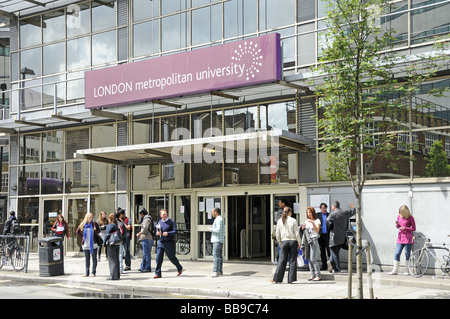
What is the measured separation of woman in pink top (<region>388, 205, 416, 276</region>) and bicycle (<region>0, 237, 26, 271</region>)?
402 inches

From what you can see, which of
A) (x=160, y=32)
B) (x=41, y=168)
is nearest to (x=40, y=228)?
(x=41, y=168)

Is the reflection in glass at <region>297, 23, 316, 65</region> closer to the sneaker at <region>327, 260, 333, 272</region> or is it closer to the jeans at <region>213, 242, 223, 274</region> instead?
the sneaker at <region>327, 260, 333, 272</region>

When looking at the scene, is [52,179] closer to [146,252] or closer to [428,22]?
[146,252]

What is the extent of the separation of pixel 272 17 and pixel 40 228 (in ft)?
39.9

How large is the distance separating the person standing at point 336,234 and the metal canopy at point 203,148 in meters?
2.33

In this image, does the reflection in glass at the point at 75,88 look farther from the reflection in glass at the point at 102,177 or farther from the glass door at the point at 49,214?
the glass door at the point at 49,214

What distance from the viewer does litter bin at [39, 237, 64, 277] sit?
15.4 metres

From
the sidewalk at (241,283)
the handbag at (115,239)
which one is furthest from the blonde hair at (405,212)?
the handbag at (115,239)

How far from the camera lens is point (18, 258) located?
55.3 feet

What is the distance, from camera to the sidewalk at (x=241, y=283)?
38.3 feet

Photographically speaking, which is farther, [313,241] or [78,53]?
[78,53]

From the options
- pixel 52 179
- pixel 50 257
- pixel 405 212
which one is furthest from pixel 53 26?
pixel 405 212

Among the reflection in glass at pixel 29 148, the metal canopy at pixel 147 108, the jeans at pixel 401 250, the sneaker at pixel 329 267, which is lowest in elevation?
the sneaker at pixel 329 267

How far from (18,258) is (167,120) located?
6403mm
